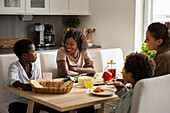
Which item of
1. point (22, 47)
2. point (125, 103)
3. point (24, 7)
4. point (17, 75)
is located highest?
point (24, 7)

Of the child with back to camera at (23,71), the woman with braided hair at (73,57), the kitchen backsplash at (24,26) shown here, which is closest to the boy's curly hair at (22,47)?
the child with back to camera at (23,71)

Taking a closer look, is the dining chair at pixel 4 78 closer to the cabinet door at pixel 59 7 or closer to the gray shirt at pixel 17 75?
the gray shirt at pixel 17 75

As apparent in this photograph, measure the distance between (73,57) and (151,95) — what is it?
1542mm

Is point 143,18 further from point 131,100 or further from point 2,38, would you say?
point 131,100

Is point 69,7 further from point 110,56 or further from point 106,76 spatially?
point 106,76

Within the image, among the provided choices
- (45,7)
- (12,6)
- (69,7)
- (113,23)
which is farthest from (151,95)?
(69,7)

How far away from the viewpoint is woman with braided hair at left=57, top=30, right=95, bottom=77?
3.14 meters

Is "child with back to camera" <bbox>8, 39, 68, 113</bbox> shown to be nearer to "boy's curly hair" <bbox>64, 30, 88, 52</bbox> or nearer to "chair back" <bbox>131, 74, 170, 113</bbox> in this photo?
"boy's curly hair" <bbox>64, 30, 88, 52</bbox>

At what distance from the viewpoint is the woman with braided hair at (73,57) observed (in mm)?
3139

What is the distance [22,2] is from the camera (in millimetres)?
4305

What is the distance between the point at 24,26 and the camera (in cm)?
473

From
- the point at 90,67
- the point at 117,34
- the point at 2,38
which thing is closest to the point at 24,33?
the point at 2,38

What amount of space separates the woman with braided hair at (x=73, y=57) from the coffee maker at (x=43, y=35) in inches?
59.1

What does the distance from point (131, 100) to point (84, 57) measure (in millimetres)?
1481
